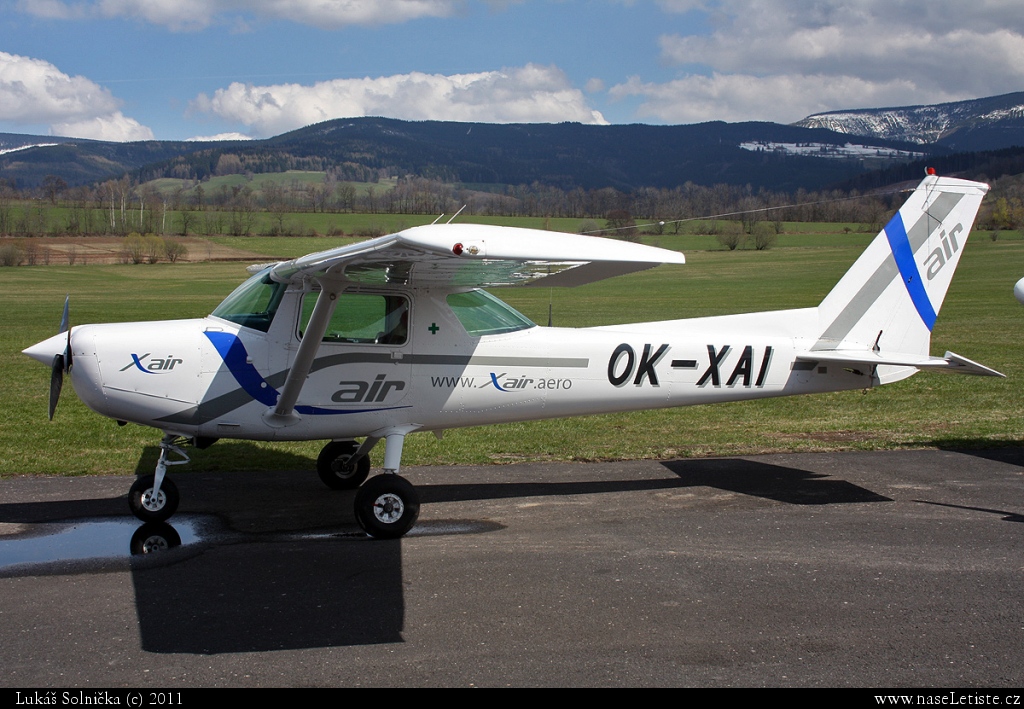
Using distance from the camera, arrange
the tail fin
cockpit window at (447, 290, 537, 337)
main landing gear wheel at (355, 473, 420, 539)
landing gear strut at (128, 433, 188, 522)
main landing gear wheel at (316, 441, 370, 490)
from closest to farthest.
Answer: main landing gear wheel at (355, 473, 420, 539)
landing gear strut at (128, 433, 188, 522)
cockpit window at (447, 290, 537, 337)
the tail fin
main landing gear wheel at (316, 441, 370, 490)

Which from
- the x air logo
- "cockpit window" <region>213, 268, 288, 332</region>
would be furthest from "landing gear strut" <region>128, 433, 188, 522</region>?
"cockpit window" <region>213, 268, 288, 332</region>

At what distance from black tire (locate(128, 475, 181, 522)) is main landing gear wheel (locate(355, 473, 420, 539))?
5.71 feet

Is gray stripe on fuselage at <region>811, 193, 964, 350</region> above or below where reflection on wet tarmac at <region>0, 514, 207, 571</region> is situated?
above

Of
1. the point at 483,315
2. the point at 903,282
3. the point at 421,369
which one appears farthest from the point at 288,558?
the point at 903,282

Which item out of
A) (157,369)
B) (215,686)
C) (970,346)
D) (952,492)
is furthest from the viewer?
(970,346)

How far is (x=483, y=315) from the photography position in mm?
7895

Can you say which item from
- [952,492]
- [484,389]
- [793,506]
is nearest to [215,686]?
[484,389]

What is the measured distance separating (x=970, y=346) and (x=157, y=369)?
20.8 metres

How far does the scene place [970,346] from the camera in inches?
860

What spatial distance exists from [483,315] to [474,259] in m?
2.83

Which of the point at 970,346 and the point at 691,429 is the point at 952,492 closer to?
the point at 691,429

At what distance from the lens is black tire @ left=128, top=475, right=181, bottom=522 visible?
7371 mm

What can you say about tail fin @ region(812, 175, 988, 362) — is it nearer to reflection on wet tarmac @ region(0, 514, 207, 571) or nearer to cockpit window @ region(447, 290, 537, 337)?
cockpit window @ region(447, 290, 537, 337)

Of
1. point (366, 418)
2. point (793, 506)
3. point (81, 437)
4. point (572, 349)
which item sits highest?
point (572, 349)
